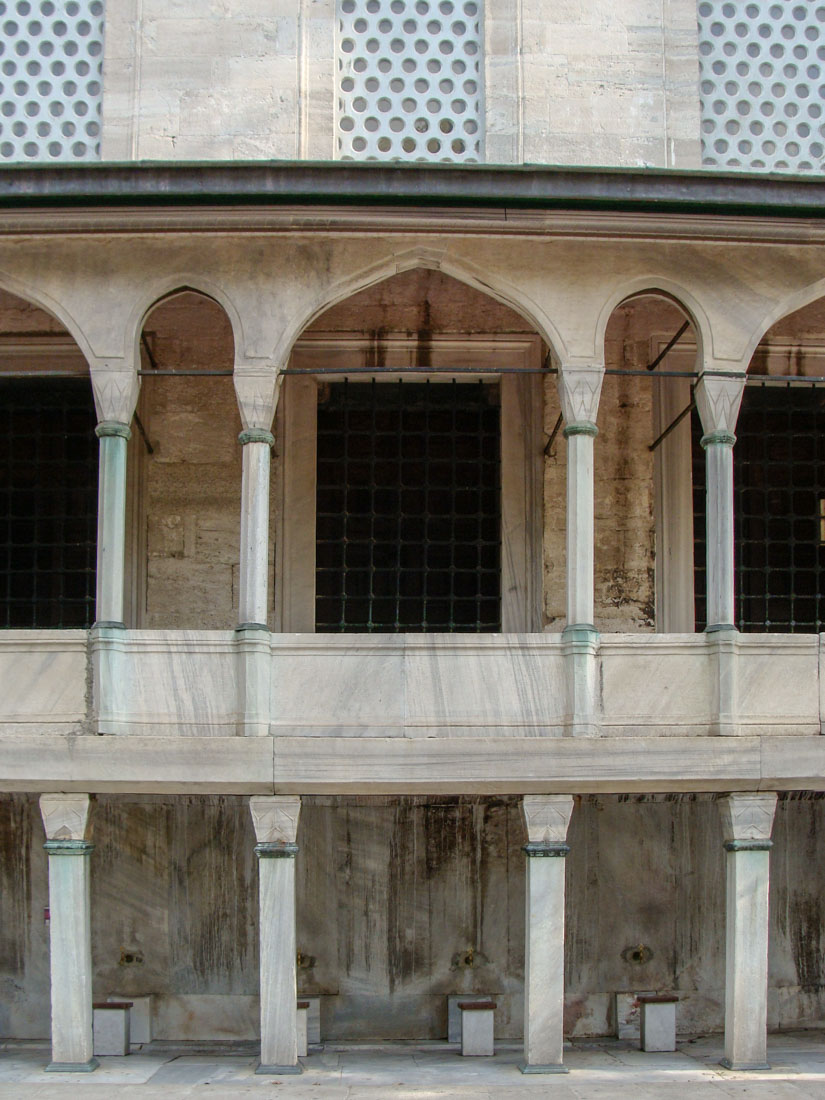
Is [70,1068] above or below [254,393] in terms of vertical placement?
below

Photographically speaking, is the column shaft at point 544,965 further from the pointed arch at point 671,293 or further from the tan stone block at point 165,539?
the tan stone block at point 165,539

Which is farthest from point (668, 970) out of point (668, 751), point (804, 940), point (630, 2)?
point (630, 2)

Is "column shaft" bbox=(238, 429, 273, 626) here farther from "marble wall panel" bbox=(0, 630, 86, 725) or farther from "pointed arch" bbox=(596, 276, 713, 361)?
"pointed arch" bbox=(596, 276, 713, 361)

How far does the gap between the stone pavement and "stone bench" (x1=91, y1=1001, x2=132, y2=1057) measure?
0.16 metres

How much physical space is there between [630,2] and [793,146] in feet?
6.01

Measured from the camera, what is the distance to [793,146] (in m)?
11.5

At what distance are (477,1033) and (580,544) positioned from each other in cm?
387

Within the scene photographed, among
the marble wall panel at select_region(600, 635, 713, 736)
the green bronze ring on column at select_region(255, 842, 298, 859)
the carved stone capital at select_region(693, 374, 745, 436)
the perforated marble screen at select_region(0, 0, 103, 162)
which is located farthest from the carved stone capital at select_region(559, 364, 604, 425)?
the perforated marble screen at select_region(0, 0, 103, 162)

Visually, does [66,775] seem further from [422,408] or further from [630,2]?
[630,2]

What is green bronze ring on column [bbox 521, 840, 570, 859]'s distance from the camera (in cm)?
1043

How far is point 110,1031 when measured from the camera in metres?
11.5

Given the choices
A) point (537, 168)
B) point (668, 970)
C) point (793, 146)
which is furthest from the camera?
point (668, 970)

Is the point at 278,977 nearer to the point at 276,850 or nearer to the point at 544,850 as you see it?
the point at 276,850

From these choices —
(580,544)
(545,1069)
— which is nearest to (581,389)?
(580,544)
